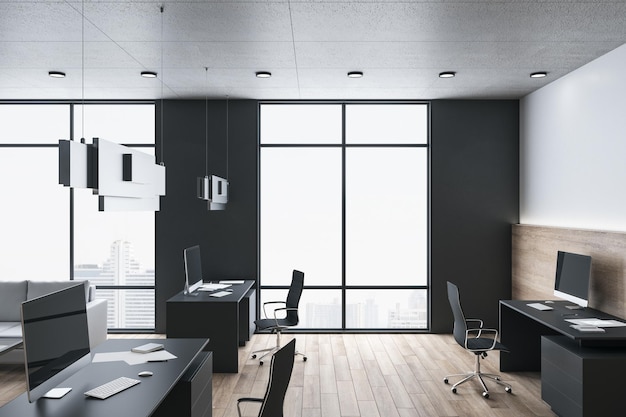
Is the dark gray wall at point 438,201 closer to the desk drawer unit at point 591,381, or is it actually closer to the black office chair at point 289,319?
the black office chair at point 289,319

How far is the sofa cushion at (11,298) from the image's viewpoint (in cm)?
559

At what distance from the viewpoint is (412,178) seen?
6.93 meters

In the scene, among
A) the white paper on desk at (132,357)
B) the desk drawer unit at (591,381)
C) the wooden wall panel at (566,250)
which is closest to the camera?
the white paper on desk at (132,357)

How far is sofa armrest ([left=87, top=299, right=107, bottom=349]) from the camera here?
559 centimetres

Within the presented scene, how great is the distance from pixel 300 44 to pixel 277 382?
309 cm

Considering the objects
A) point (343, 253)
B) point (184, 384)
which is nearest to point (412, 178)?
point (343, 253)

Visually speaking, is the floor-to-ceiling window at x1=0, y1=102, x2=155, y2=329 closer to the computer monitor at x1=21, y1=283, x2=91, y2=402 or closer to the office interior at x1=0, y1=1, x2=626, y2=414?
the office interior at x1=0, y1=1, x2=626, y2=414

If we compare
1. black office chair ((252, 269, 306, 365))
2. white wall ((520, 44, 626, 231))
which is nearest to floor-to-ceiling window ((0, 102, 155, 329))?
black office chair ((252, 269, 306, 365))

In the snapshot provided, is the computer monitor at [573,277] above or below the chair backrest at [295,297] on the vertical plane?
above

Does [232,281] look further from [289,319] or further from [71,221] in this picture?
[71,221]

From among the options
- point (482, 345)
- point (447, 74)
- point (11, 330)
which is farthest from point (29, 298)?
point (447, 74)

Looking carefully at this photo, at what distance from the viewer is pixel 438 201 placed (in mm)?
6773

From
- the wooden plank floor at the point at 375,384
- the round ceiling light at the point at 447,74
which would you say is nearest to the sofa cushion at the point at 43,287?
the wooden plank floor at the point at 375,384

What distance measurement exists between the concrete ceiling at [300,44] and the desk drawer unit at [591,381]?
254cm
